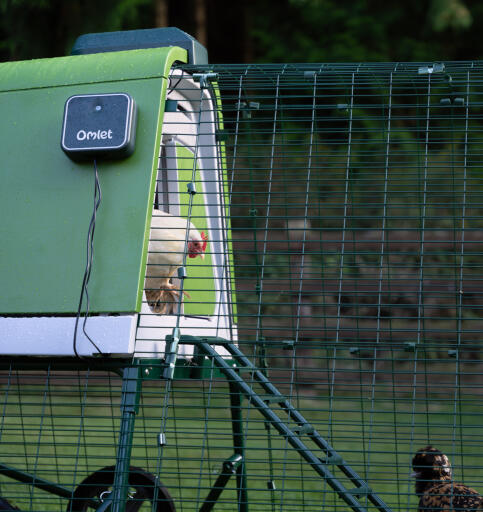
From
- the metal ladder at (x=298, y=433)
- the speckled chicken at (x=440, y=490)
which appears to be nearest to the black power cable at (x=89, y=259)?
the metal ladder at (x=298, y=433)

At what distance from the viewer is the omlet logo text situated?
2814mm

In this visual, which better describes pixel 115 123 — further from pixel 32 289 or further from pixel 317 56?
pixel 317 56

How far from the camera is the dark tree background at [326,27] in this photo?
10477mm

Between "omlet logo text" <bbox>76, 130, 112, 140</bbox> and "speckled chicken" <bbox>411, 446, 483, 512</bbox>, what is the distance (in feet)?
5.16

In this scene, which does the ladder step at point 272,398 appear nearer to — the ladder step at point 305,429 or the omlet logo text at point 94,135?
the ladder step at point 305,429

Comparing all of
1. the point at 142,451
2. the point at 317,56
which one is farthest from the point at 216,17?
the point at 142,451

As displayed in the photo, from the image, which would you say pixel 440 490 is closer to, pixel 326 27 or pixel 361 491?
pixel 361 491

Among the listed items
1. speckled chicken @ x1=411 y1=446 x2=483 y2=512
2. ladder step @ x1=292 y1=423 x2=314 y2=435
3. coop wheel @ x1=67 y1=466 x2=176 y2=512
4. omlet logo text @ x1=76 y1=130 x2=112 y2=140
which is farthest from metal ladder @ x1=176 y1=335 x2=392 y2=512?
omlet logo text @ x1=76 y1=130 x2=112 y2=140

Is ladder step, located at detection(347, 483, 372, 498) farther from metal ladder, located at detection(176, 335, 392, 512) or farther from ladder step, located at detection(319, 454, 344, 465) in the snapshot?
ladder step, located at detection(319, 454, 344, 465)

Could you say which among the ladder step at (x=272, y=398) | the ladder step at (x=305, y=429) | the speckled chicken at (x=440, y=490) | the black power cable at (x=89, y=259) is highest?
the black power cable at (x=89, y=259)

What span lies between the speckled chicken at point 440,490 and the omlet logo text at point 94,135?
61.9 inches

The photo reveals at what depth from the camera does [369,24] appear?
10977 millimetres

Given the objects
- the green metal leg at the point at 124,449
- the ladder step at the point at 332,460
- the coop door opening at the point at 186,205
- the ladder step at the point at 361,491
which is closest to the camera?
the green metal leg at the point at 124,449

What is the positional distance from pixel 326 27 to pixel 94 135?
8751 mm
